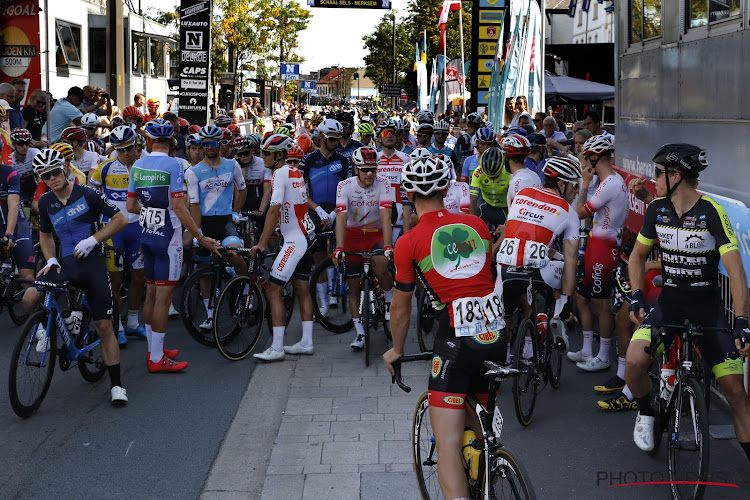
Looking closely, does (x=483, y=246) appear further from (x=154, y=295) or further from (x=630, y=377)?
(x=154, y=295)

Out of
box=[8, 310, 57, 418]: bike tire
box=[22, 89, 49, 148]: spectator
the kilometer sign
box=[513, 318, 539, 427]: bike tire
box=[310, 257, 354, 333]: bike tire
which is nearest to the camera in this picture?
box=[513, 318, 539, 427]: bike tire

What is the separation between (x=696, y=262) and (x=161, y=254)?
4.92 meters

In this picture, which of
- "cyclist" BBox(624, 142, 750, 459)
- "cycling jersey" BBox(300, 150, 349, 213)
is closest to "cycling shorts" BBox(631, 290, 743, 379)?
"cyclist" BBox(624, 142, 750, 459)

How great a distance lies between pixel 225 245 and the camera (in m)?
9.30

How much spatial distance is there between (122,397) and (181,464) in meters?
1.53

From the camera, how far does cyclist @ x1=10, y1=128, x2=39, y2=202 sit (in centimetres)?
1182

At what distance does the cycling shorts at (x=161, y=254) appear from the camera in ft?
28.0

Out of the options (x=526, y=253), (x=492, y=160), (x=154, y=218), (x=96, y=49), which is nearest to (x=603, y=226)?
(x=526, y=253)

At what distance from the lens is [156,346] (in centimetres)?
861

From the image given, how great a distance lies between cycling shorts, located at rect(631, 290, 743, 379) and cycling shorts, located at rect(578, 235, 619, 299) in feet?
7.82

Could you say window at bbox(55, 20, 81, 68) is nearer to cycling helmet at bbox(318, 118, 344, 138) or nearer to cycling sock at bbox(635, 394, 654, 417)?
cycling helmet at bbox(318, 118, 344, 138)

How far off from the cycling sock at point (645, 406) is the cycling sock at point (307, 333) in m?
4.04

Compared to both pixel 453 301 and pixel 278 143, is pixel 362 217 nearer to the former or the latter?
pixel 278 143

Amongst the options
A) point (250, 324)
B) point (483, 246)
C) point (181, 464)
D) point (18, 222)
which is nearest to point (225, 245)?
point (250, 324)
